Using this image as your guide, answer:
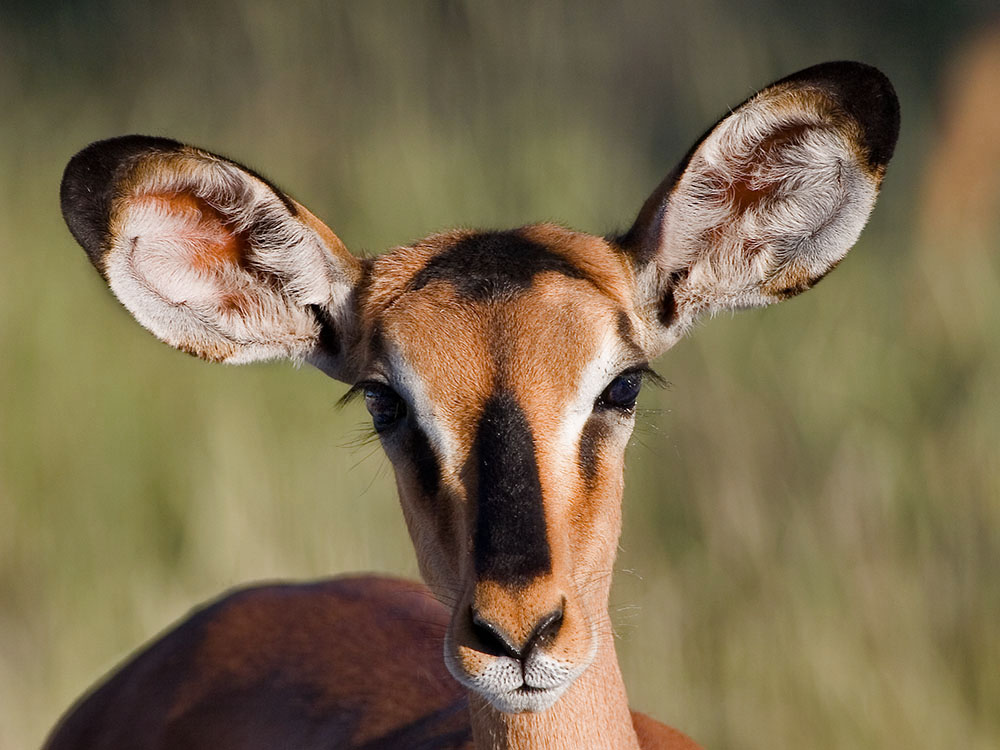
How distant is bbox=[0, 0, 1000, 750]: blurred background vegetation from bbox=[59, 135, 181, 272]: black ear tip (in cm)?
253

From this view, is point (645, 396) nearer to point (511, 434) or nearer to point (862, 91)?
point (862, 91)

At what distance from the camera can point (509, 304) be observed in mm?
3309

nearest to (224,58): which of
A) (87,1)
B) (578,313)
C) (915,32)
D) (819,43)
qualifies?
(87,1)

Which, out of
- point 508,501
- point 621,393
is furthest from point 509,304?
point 508,501

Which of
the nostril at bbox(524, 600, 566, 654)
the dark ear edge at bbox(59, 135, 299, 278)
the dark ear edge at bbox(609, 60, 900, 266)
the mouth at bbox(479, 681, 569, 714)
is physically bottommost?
the mouth at bbox(479, 681, 569, 714)

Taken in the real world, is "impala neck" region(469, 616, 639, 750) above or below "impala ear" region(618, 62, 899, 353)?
below

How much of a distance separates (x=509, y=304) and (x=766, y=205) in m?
0.78

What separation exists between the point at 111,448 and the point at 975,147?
4.46 meters

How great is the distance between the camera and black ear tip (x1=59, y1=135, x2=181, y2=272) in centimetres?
328

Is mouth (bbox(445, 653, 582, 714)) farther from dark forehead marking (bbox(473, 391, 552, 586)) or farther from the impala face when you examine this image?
dark forehead marking (bbox(473, 391, 552, 586))

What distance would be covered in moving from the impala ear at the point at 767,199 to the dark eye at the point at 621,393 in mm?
389

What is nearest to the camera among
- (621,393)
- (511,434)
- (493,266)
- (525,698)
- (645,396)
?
(525,698)

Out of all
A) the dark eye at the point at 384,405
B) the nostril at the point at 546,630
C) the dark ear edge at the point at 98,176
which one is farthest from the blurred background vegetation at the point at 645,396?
the dark ear edge at the point at 98,176

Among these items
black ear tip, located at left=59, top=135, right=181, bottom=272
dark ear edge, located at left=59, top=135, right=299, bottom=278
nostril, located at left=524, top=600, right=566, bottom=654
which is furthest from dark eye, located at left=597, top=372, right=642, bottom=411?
black ear tip, located at left=59, top=135, right=181, bottom=272
